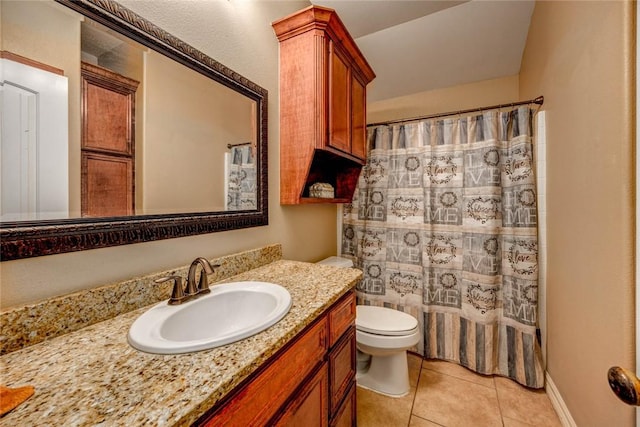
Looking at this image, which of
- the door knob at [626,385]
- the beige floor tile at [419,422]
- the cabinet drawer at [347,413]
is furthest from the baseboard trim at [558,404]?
the door knob at [626,385]

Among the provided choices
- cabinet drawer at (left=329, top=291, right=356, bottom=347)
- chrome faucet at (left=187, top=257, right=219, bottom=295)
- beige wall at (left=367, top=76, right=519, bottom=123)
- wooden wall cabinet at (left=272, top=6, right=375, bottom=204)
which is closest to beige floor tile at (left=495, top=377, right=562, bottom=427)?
cabinet drawer at (left=329, top=291, right=356, bottom=347)

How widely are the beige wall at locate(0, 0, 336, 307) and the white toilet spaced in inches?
24.6

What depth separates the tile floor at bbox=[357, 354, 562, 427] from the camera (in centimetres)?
143

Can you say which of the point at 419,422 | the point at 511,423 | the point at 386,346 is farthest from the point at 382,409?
the point at 511,423

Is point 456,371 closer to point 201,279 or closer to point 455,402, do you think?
point 455,402

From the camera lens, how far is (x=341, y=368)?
1099mm

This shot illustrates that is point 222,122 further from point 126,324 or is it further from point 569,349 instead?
point 569,349

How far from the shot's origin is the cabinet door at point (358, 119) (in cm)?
175

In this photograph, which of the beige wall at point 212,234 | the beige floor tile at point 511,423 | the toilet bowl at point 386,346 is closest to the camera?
the beige wall at point 212,234

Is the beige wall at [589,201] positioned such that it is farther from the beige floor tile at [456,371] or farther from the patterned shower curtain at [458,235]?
the beige floor tile at [456,371]

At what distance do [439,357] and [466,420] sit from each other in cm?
53

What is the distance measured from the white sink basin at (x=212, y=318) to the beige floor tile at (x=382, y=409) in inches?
40.3

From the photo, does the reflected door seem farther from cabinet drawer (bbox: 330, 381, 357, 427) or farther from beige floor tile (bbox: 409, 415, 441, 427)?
beige floor tile (bbox: 409, 415, 441, 427)

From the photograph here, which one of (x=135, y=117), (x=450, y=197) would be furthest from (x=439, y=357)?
(x=135, y=117)
